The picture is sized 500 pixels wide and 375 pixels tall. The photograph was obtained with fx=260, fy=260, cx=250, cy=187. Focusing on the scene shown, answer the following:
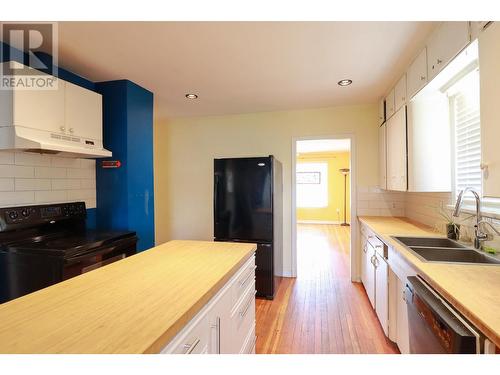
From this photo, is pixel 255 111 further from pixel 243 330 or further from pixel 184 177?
pixel 243 330

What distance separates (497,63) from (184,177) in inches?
143

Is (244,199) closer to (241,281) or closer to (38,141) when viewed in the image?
(241,281)

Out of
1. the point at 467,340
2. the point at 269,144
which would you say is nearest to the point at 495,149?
the point at 467,340

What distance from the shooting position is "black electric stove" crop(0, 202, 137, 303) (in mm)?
1714

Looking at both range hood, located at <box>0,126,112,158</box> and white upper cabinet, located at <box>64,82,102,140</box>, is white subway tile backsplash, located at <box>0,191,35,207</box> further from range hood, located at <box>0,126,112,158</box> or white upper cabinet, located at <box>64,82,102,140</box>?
white upper cabinet, located at <box>64,82,102,140</box>

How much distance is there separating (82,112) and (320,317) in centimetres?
282

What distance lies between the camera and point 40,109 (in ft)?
6.07

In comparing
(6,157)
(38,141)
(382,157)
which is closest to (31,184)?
(6,157)

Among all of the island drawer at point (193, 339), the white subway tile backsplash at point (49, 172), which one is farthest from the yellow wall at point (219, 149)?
the island drawer at point (193, 339)

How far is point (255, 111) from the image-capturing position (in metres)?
3.67

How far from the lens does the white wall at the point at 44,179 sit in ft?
6.32

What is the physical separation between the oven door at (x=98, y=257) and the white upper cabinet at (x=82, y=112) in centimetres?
96

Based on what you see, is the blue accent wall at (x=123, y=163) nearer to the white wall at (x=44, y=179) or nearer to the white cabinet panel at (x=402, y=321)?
the white wall at (x=44, y=179)

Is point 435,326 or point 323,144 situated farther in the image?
point 323,144
